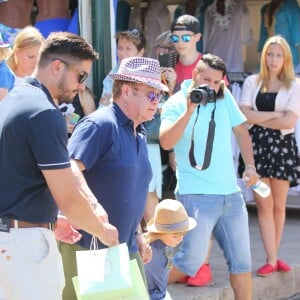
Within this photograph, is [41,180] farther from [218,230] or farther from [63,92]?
[218,230]

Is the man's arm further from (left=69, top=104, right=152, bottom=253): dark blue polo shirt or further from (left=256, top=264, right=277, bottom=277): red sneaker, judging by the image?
(left=256, top=264, right=277, bottom=277): red sneaker

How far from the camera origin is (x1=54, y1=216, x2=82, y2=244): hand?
3.94 meters

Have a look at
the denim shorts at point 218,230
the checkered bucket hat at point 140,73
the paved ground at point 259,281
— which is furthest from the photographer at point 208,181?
the checkered bucket hat at point 140,73

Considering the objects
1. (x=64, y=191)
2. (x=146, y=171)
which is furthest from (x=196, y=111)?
(x=64, y=191)

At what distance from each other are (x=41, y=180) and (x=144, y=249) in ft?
3.13

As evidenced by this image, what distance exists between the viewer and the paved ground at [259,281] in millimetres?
5832

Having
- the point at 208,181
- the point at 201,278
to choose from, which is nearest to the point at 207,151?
the point at 208,181

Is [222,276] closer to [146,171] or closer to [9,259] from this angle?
[146,171]

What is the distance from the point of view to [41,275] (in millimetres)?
3559

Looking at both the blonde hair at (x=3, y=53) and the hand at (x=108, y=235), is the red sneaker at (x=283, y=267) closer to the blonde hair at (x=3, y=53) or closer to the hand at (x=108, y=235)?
the blonde hair at (x=3, y=53)

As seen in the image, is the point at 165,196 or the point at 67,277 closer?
the point at 67,277

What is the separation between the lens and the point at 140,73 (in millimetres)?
4066

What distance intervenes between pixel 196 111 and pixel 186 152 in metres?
0.27

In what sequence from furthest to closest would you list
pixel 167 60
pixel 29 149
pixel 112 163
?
pixel 167 60 → pixel 112 163 → pixel 29 149
